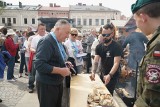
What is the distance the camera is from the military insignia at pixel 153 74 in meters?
1.31

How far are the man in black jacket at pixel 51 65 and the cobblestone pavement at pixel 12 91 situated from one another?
8.53 ft

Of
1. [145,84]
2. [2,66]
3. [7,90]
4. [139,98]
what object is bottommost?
[7,90]

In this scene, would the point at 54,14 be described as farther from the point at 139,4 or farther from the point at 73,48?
the point at 139,4

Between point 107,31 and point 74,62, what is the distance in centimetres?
209

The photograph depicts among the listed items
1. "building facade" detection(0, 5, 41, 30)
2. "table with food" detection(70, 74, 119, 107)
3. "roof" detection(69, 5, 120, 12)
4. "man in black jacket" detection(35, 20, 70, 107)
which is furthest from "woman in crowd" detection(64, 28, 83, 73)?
"roof" detection(69, 5, 120, 12)

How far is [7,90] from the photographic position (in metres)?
6.91

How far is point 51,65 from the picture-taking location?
322cm

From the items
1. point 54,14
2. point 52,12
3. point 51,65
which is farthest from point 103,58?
point 54,14

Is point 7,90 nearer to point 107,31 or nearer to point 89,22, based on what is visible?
point 107,31

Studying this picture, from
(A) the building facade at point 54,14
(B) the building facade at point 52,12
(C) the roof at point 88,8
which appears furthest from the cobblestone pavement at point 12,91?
(C) the roof at point 88,8

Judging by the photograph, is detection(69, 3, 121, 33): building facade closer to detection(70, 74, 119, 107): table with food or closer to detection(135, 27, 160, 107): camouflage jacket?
detection(70, 74, 119, 107): table with food

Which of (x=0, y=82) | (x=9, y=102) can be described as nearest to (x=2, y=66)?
(x=9, y=102)

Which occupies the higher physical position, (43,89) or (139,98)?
(139,98)

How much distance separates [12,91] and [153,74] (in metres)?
6.05
